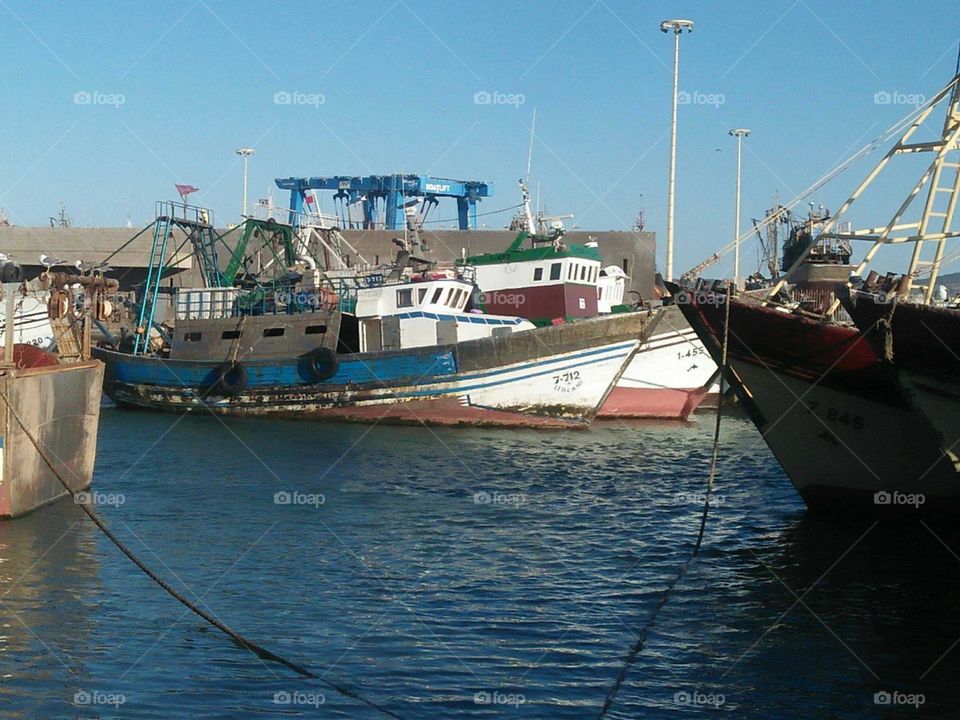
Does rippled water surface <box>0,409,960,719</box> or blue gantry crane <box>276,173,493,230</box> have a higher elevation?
blue gantry crane <box>276,173,493,230</box>

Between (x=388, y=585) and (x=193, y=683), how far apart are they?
3.60 metres

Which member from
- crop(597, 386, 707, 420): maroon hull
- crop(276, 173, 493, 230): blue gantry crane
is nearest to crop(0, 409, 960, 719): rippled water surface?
crop(597, 386, 707, 420): maroon hull

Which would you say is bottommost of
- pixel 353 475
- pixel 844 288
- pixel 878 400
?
pixel 353 475

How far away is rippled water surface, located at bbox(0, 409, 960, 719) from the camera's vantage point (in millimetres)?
8836

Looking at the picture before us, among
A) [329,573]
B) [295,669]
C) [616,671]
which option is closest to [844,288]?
[616,671]

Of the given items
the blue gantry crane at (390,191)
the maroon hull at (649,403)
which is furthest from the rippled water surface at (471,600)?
the blue gantry crane at (390,191)

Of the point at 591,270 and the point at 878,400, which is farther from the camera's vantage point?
the point at 591,270

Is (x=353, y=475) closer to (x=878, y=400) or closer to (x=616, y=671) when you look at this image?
(x=878, y=400)

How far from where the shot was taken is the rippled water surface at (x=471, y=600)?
8836 mm

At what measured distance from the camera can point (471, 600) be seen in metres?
11.6

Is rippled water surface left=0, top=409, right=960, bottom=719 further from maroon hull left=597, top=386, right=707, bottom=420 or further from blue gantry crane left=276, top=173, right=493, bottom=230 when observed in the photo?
blue gantry crane left=276, top=173, right=493, bottom=230

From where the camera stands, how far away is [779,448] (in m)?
16.4

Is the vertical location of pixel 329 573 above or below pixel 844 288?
below

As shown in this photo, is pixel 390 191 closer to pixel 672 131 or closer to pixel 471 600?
pixel 672 131
